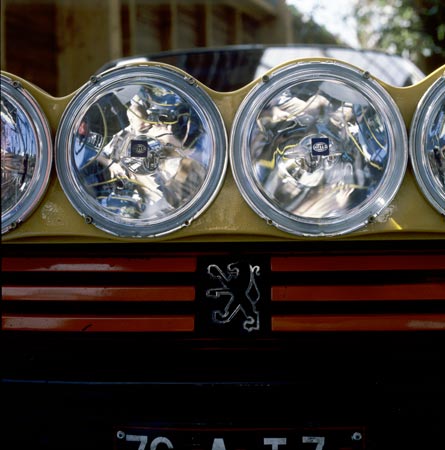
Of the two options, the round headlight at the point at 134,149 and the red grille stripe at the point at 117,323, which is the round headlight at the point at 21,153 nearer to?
the round headlight at the point at 134,149


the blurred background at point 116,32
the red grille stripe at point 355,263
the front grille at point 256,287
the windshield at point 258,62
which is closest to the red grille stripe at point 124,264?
the front grille at point 256,287

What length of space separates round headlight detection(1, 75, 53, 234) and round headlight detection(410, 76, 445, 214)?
34.5 inches

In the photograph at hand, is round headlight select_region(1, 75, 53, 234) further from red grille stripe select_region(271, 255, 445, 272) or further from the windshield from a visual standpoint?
the windshield

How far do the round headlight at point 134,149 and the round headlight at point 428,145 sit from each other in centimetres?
46

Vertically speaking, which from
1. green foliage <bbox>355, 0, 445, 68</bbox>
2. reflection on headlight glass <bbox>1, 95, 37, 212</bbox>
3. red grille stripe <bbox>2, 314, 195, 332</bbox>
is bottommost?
red grille stripe <bbox>2, 314, 195, 332</bbox>

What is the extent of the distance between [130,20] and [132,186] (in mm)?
6545

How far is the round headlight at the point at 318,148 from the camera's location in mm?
1505

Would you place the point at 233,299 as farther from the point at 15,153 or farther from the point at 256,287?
the point at 15,153

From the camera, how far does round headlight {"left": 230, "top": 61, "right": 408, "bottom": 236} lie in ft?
4.94
